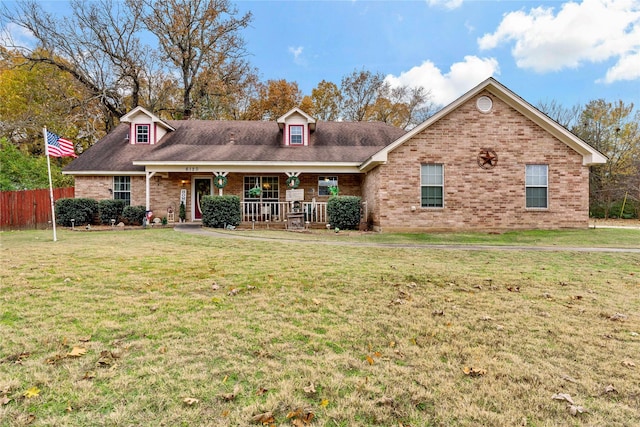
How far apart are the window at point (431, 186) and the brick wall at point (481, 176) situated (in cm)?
20

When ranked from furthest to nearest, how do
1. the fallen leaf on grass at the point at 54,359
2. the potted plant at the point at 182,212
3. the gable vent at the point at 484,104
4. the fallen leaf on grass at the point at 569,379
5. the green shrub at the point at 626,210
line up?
1. the green shrub at the point at 626,210
2. the potted plant at the point at 182,212
3. the gable vent at the point at 484,104
4. the fallen leaf on grass at the point at 54,359
5. the fallen leaf on grass at the point at 569,379

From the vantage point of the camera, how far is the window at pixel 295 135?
59.7ft

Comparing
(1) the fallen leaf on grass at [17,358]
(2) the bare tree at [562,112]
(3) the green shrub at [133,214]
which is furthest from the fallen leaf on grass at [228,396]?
(2) the bare tree at [562,112]

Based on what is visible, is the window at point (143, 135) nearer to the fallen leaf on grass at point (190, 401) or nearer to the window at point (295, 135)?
the window at point (295, 135)

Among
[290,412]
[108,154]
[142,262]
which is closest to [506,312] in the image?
[290,412]

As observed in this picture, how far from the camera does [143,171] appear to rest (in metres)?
16.5

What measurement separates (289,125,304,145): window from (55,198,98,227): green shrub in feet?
33.5

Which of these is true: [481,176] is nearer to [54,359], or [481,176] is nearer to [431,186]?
[431,186]

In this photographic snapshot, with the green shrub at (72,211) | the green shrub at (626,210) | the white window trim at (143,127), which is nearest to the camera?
the green shrub at (72,211)

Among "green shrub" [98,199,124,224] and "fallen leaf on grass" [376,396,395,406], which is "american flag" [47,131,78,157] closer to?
"green shrub" [98,199,124,224]

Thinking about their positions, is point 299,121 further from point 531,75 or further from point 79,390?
point 531,75

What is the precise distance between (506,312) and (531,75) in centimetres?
3084

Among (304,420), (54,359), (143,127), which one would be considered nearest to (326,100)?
(143,127)

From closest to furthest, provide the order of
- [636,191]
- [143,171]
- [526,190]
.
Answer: [526,190]
[143,171]
[636,191]
